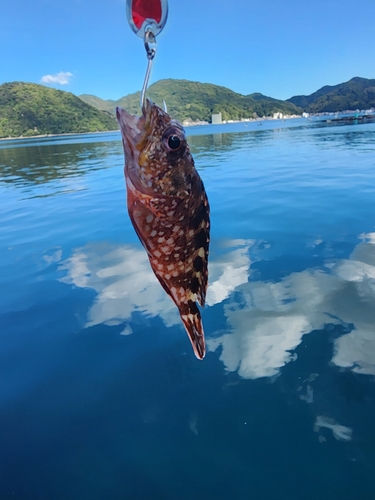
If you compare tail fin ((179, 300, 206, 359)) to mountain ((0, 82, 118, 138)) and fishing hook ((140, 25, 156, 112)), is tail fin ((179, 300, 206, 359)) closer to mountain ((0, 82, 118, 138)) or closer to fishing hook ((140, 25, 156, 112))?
fishing hook ((140, 25, 156, 112))

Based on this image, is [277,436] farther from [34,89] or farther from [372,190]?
[34,89]

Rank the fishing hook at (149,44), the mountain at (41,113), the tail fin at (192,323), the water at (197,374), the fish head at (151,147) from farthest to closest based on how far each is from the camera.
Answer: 1. the mountain at (41,113)
2. the water at (197,374)
3. the tail fin at (192,323)
4. the fishing hook at (149,44)
5. the fish head at (151,147)

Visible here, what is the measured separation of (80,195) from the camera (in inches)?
682

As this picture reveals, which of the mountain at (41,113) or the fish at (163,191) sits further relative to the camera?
the mountain at (41,113)

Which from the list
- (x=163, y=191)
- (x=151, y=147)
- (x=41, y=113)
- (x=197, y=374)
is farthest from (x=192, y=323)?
(x=41, y=113)

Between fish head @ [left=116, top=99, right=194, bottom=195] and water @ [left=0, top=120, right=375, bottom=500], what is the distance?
3.06m

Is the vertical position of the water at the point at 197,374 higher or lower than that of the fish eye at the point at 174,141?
lower

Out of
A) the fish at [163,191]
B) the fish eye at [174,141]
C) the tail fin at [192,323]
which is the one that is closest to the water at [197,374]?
the tail fin at [192,323]

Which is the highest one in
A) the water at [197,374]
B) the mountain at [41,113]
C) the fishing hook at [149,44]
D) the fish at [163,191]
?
the mountain at [41,113]

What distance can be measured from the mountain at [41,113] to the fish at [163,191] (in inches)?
6112

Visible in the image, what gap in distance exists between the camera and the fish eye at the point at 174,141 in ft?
6.34

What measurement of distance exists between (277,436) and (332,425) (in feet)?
2.13

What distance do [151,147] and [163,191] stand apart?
0.27 metres

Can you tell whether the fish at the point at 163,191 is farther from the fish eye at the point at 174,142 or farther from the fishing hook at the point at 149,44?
the fishing hook at the point at 149,44
